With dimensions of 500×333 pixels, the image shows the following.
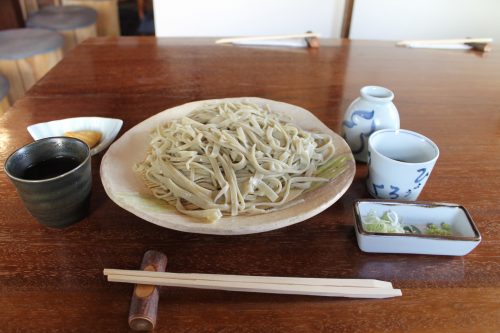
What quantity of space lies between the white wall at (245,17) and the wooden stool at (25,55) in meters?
0.79

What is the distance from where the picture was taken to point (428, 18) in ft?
9.31

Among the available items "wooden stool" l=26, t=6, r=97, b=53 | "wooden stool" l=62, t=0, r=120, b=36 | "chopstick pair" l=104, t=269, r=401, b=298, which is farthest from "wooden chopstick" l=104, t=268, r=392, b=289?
"wooden stool" l=62, t=0, r=120, b=36

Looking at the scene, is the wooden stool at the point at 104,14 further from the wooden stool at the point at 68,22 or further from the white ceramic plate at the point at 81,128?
the white ceramic plate at the point at 81,128

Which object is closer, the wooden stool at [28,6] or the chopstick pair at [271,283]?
the chopstick pair at [271,283]

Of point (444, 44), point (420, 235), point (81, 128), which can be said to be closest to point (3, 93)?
point (81, 128)

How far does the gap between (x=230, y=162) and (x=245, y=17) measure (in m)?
2.18

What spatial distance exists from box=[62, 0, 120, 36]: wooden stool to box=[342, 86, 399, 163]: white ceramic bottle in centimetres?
392

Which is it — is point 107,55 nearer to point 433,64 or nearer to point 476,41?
point 433,64

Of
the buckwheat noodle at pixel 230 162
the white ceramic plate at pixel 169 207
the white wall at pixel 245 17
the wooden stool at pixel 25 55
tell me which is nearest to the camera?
the white ceramic plate at pixel 169 207

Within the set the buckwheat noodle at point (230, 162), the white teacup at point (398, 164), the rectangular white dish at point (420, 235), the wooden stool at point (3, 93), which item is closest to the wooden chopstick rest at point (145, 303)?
the buckwheat noodle at point (230, 162)

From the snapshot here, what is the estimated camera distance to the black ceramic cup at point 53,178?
771mm

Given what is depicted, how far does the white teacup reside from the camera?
34.4 inches

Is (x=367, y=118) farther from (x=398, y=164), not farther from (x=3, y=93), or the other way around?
(x=3, y=93)

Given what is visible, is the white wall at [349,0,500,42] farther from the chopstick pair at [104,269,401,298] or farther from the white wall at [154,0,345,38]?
the chopstick pair at [104,269,401,298]
